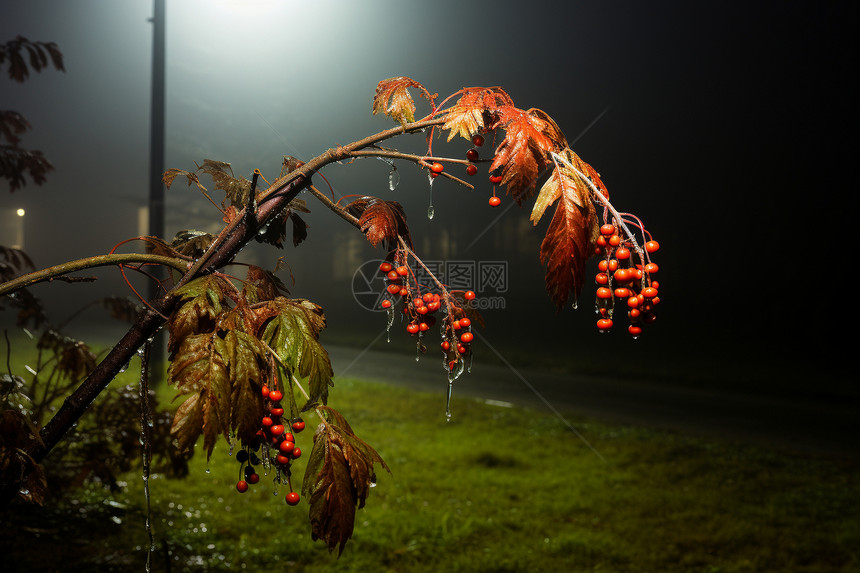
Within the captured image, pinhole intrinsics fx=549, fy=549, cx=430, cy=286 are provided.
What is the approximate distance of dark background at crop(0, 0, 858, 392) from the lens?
255cm

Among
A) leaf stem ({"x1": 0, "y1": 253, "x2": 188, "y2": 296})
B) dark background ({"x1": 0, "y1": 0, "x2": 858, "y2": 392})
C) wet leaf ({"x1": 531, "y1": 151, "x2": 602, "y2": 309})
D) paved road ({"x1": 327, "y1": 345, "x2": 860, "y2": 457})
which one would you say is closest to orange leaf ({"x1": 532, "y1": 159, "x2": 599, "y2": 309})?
wet leaf ({"x1": 531, "y1": 151, "x2": 602, "y2": 309})

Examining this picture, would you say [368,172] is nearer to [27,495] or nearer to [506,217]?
[506,217]

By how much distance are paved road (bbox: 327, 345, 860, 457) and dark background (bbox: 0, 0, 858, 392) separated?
36 centimetres

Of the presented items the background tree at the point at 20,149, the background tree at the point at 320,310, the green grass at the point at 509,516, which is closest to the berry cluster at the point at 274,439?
the background tree at the point at 320,310

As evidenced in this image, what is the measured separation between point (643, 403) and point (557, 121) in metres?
2.27

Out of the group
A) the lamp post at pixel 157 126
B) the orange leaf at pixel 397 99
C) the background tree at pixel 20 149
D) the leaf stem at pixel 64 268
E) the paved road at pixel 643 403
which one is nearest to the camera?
the leaf stem at pixel 64 268

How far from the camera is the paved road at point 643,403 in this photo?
329 centimetres

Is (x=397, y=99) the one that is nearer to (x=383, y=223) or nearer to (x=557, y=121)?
(x=383, y=223)

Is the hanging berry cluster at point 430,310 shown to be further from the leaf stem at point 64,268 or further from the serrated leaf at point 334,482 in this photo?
the leaf stem at point 64,268

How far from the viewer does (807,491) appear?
245cm

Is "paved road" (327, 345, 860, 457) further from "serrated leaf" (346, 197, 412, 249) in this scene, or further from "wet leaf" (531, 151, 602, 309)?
"wet leaf" (531, 151, 602, 309)

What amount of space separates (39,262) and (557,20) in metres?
3.60

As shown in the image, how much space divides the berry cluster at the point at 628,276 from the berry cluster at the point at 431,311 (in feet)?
0.66

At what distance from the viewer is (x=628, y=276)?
58cm
